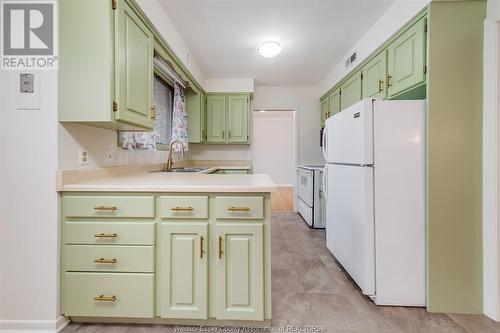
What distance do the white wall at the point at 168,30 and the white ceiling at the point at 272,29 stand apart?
2.3 inches

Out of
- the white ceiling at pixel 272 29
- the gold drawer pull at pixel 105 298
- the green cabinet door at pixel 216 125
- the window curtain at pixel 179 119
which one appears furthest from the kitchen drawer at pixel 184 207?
the green cabinet door at pixel 216 125

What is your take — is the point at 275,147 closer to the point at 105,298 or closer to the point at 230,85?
the point at 230,85

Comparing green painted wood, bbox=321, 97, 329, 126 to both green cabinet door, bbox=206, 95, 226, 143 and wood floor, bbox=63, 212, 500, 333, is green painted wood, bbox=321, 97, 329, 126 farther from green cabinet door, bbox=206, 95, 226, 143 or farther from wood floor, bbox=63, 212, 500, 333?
wood floor, bbox=63, 212, 500, 333

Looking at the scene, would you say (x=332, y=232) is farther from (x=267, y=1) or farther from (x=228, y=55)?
(x=228, y=55)

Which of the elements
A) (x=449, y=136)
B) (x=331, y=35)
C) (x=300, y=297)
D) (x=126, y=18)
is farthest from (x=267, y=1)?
(x=300, y=297)

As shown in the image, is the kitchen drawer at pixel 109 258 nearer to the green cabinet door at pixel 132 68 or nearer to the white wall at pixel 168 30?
the green cabinet door at pixel 132 68

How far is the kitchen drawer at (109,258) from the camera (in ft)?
4.51

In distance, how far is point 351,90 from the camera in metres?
3.02

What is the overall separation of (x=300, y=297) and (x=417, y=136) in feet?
4.78

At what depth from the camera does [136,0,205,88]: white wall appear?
1.81 meters

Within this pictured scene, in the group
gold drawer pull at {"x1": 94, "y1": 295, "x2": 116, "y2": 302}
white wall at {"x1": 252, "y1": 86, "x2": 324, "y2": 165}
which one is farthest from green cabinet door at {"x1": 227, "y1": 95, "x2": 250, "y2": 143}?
gold drawer pull at {"x1": 94, "y1": 295, "x2": 116, "y2": 302}

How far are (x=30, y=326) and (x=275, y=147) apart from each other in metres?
7.45

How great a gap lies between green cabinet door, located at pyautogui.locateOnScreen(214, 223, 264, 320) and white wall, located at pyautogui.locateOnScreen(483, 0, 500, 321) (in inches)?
59.8

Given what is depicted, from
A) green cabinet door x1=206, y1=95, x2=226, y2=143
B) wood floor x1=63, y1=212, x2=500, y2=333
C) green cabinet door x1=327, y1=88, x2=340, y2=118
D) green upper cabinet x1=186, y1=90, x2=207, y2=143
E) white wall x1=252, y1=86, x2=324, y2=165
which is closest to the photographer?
wood floor x1=63, y1=212, x2=500, y2=333
